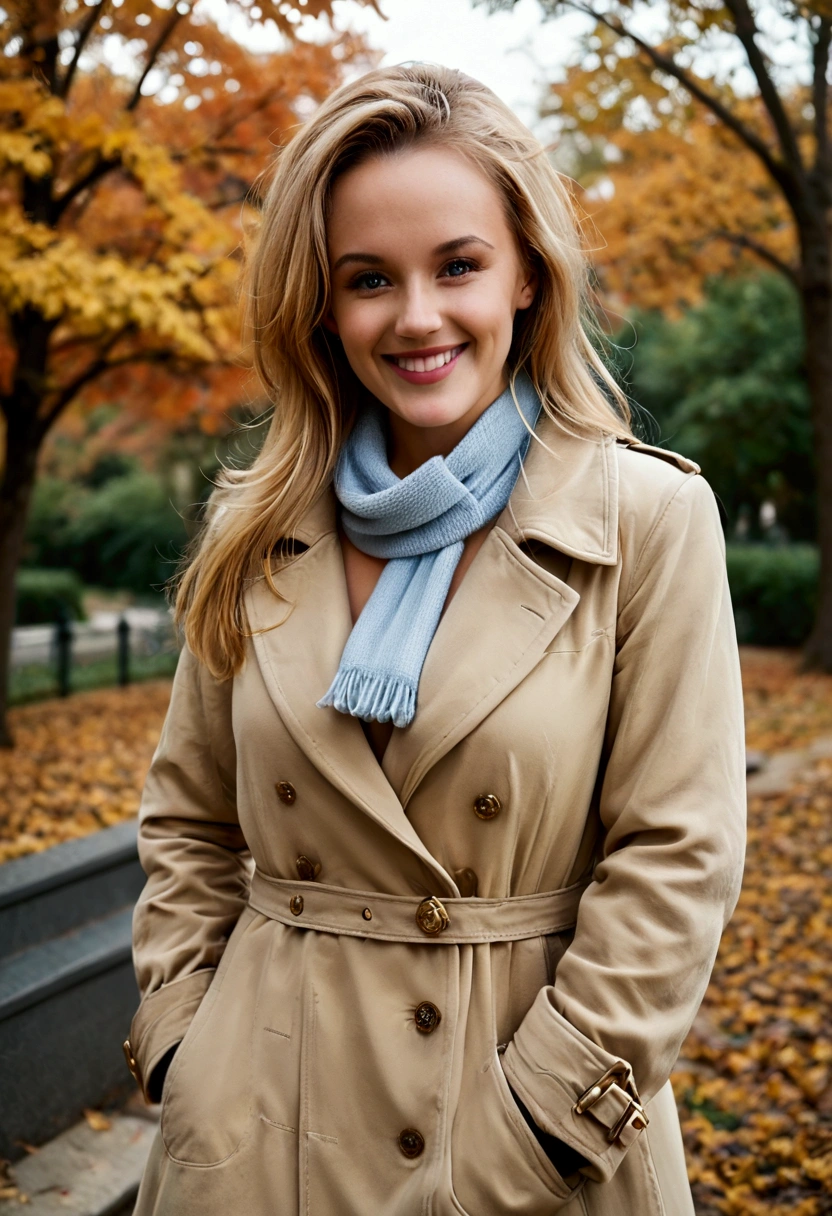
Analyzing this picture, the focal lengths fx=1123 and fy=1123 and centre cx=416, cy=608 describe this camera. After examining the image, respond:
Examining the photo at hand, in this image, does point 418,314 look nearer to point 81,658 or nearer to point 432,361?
point 432,361

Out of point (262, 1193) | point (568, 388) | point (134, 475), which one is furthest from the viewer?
point (134, 475)

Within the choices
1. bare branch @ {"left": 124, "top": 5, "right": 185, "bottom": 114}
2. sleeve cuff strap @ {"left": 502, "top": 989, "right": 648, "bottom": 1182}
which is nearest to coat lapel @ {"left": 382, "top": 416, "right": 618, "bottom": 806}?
sleeve cuff strap @ {"left": 502, "top": 989, "right": 648, "bottom": 1182}

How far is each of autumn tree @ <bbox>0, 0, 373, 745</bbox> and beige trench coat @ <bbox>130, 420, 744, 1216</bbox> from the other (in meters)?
3.62

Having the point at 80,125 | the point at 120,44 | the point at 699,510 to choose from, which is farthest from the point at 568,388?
the point at 120,44

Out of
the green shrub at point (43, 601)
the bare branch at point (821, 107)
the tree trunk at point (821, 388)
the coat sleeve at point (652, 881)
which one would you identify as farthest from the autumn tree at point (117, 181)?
the green shrub at point (43, 601)

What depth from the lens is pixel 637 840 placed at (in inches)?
67.3

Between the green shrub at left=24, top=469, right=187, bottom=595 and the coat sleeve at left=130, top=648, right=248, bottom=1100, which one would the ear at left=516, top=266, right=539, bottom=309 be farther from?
the green shrub at left=24, top=469, right=187, bottom=595

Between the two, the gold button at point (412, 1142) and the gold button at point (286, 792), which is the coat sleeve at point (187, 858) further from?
the gold button at point (412, 1142)

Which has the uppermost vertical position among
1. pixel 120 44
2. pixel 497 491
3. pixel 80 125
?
pixel 120 44

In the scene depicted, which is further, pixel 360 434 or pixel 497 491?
pixel 360 434

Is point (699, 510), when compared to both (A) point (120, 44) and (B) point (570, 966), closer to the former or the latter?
(B) point (570, 966)

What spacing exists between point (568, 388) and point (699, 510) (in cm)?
39

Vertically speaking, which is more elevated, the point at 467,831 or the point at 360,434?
the point at 360,434

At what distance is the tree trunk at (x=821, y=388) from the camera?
10859mm
